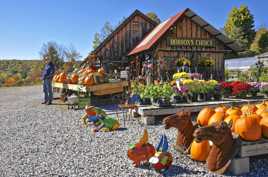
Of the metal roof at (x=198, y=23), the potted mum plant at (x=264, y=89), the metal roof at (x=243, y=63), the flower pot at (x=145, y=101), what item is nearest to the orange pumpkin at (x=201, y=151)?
the flower pot at (x=145, y=101)

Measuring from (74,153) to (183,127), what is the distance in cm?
172

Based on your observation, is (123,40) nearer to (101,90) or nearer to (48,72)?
(48,72)

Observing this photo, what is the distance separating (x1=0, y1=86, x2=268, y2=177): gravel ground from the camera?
162 inches

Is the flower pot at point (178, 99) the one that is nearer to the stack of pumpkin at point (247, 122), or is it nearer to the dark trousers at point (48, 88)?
the stack of pumpkin at point (247, 122)

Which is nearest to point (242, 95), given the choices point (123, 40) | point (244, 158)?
point (244, 158)

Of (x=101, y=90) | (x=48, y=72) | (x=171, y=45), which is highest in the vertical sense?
(x=171, y=45)

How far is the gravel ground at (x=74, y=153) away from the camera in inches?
162

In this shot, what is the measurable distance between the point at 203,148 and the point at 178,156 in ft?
1.68

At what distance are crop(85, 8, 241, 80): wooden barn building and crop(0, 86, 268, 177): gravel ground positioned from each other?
8.88 m

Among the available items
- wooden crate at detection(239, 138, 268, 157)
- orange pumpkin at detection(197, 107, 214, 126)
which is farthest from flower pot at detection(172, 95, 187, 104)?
wooden crate at detection(239, 138, 268, 157)

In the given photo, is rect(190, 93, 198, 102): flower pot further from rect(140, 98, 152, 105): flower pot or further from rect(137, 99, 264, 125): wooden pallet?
rect(140, 98, 152, 105): flower pot

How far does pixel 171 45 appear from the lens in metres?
16.4

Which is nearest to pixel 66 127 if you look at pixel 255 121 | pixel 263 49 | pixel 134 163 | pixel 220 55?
pixel 134 163

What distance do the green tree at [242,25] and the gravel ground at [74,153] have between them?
38762mm
